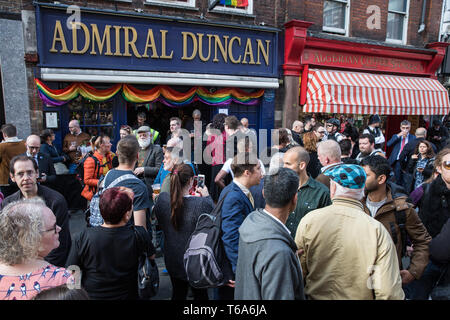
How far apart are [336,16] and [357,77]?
203 cm

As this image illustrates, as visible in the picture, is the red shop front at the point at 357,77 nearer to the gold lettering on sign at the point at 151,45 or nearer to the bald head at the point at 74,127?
the gold lettering on sign at the point at 151,45

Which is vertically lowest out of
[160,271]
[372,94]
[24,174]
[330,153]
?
[160,271]

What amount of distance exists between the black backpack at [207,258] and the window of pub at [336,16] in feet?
29.2

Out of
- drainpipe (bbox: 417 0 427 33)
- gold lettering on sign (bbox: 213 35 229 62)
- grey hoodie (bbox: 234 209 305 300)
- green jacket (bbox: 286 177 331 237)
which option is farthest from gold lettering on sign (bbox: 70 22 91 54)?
drainpipe (bbox: 417 0 427 33)

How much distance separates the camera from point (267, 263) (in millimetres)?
1604

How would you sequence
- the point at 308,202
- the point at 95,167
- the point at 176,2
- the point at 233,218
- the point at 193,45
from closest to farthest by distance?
1. the point at 233,218
2. the point at 308,202
3. the point at 95,167
4. the point at 176,2
5. the point at 193,45

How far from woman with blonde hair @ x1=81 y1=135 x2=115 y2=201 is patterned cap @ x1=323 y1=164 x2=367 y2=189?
341 centimetres

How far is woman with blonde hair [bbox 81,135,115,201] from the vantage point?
4406 mm

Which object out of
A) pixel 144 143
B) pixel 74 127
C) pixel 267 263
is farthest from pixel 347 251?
pixel 74 127

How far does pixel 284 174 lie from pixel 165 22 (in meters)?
6.77

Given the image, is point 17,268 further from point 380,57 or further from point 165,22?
point 380,57

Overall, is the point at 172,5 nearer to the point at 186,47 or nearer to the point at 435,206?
the point at 186,47

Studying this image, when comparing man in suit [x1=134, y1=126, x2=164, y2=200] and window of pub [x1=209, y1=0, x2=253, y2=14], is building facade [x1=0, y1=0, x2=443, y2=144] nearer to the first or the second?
window of pub [x1=209, y1=0, x2=253, y2=14]
